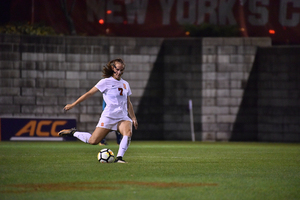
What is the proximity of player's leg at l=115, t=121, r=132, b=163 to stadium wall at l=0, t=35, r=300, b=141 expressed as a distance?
12.1 meters

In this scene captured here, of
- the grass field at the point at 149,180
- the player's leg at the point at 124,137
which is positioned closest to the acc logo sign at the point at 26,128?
the grass field at the point at 149,180

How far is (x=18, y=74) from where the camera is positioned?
21.0 m

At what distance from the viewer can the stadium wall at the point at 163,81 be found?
21.2m

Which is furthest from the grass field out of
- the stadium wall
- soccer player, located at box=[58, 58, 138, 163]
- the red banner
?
the red banner

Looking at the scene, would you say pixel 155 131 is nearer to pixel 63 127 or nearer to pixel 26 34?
pixel 63 127

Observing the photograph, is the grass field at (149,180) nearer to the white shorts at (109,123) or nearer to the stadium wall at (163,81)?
the white shorts at (109,123)

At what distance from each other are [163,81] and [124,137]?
12856mm

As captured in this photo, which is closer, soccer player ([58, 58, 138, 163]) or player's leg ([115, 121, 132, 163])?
player's leg ([115, 121, 132, 163])

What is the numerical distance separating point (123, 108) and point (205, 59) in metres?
12.6

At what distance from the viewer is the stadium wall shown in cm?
2119

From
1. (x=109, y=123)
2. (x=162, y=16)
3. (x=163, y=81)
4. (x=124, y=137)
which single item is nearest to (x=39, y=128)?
(x=163, y=81)

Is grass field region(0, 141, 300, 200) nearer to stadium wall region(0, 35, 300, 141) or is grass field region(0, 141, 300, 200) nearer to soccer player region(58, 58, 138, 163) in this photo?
soccer player region(58, 58, 138, 163)

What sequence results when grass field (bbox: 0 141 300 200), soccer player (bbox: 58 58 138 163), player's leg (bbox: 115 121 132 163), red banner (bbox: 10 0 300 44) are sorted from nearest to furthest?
grass field (bbox: 0 141 300 200) < player's leg (bbox: 115 121 132 163) < soccer player (bbox: 58 58 138 163) < red banner (bbox: 10 0 300 44)

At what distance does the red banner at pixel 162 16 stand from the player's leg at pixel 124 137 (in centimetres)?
1236
